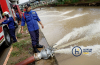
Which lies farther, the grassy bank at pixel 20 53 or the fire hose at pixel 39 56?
the grassy bank at pixel 20 53

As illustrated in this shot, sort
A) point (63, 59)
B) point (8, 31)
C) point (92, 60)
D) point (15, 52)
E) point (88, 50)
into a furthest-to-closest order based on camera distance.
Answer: point (8, 31) → point (15, 52) → point (88, 50) → point (63, 59) → point (92, 60)

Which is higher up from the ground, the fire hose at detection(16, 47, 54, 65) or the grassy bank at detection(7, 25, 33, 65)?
the fire hose at detection(16, 47, 54, 65)

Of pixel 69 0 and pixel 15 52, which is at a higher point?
pixel 69 0

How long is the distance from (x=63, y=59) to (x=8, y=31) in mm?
3037

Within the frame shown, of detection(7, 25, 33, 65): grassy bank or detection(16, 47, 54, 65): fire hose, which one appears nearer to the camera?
detection(16, 47, 54, 65): fire hose

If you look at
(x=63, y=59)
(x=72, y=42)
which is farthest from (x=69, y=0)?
(x=63, y=59)

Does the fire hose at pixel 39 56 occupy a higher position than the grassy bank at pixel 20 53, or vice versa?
the fire hose at pixel 39 56

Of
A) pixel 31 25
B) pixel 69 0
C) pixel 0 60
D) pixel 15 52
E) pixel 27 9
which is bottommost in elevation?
pixel 0 60

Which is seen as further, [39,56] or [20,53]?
[20,53]

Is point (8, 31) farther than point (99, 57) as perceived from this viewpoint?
Yes

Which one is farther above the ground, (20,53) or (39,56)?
(39,56)

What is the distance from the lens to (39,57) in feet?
7.65

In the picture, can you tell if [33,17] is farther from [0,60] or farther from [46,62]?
[0,60]

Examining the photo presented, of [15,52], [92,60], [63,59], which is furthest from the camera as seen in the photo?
[15,52]
